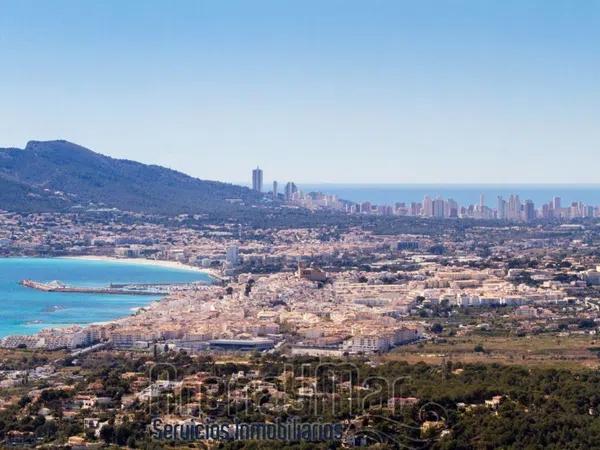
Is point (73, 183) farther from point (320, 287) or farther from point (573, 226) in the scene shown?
point (320, 287)

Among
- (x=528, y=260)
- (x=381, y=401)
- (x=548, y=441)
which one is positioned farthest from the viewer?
(x=528, y=260)

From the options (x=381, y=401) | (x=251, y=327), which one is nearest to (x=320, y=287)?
(x=251, y=327)

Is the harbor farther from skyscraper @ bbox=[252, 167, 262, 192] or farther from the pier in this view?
skyscraper @ bbox=[252, 167, 262, 192]

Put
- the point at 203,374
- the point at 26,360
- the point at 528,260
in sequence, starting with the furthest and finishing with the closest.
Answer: the point at 528,260
the point at 26,360
the point at 203,374

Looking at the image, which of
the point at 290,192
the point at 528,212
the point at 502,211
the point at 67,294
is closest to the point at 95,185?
the point at 290,192

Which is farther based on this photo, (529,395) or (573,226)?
(573,226)

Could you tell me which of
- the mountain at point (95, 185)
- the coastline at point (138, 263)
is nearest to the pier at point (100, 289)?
the coastline at point (138, 263)

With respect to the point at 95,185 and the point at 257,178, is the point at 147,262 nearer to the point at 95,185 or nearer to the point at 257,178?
the point at 95,185
